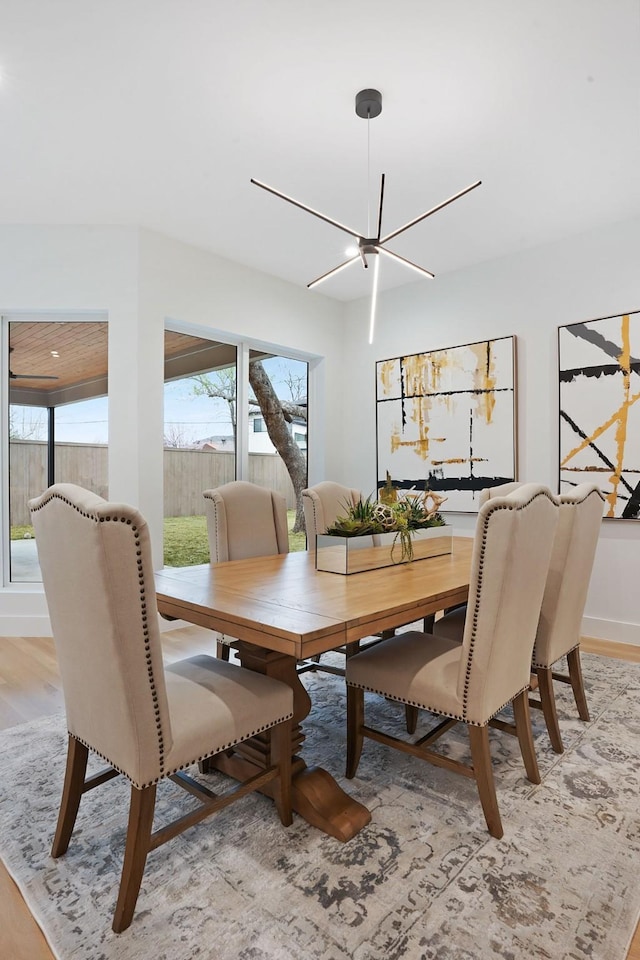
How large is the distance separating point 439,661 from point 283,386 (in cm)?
354

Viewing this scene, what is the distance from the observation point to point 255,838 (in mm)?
1608

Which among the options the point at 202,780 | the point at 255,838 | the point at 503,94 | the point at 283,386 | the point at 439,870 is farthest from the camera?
the point at 283,386

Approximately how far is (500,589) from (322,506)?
1.73 meters

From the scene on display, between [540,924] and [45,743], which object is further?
[45,743]

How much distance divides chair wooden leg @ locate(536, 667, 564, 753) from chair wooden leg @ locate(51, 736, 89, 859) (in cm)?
163

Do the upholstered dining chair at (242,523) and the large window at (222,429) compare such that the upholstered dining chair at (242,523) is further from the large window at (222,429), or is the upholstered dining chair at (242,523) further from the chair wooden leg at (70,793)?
the large window at (222,429)

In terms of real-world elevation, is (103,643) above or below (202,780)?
above

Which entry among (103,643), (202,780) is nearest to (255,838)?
(202,780)

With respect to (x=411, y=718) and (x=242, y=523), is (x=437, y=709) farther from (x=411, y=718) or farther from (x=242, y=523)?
(x=242, y=523)

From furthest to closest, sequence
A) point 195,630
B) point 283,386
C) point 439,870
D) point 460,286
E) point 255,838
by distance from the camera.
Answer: point 283,386 → point 460,286 → point 195,630 → point 255,838 → point 439,870

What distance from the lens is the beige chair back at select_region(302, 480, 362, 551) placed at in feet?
10.3

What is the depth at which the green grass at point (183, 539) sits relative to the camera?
3914mm

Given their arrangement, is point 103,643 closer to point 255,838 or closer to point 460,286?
point 255,838

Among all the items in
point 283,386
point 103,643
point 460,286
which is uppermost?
point 460,286
